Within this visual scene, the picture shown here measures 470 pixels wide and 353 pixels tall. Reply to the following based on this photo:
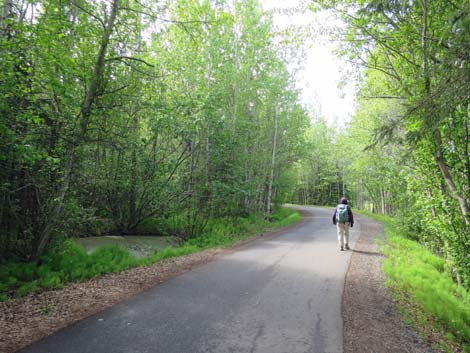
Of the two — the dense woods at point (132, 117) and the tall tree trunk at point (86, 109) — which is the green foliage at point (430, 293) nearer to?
the dense woods at point (132, 117)

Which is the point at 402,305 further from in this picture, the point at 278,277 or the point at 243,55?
the point at 243,55

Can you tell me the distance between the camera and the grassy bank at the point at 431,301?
475 centimetres

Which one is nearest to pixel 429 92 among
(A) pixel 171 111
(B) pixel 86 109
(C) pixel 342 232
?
(C) pixel 342 232

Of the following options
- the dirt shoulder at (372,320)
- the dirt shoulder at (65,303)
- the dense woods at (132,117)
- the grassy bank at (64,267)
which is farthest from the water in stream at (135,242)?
the dirt shoulder at (372,320)

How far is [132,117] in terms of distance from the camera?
9.65 meters


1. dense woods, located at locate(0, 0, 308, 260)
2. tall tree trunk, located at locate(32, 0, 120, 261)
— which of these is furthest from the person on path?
tall tree trunk, located at locate(32, 0, 120, 261)

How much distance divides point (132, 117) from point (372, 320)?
29.1 feet

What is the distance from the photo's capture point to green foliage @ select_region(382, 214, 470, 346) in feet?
16.8

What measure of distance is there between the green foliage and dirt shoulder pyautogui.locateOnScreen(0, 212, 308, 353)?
212 inches

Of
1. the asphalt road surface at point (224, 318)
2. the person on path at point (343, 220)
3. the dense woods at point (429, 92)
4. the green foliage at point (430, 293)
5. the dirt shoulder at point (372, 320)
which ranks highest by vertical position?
the dense woods at point (429, 92)

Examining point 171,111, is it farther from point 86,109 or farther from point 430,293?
point 430,293

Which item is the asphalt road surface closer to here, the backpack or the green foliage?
the green foliage

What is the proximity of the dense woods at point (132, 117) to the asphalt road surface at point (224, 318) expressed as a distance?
10.7 ft

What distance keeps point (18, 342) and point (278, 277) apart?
16.7 ft
